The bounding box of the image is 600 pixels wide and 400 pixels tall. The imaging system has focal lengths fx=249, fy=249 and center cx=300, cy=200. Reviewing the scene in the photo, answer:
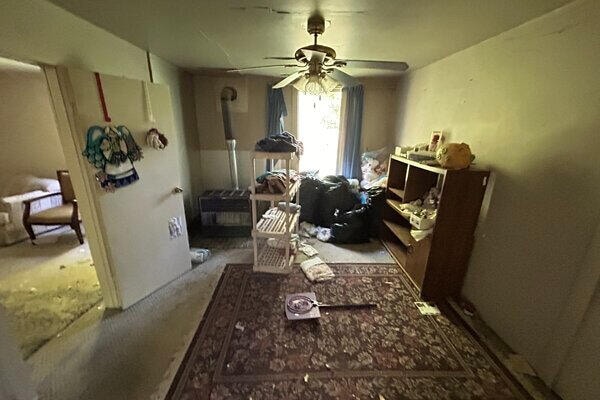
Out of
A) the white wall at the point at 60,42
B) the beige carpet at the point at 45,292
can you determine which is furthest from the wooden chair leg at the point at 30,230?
the white wall at the point at 60,42

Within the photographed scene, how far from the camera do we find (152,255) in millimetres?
2135

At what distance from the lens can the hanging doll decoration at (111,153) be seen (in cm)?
164

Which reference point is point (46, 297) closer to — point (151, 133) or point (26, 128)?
point (151, 133)

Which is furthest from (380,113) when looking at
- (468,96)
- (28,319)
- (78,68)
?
(28,319)

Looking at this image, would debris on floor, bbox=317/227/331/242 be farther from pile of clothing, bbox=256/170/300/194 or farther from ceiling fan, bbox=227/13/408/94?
ceiling fan, bbox=227/13/408/94

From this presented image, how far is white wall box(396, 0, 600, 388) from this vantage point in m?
1.26

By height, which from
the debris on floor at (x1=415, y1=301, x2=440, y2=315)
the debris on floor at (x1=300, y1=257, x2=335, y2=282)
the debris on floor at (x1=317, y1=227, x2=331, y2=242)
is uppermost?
the debris on floor at (x1=317, y1=227, x2=331, y2=242)

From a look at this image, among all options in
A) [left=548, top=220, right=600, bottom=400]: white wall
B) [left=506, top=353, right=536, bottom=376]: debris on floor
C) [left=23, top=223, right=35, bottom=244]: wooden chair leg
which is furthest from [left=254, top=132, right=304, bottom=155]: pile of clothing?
[left=23, top=223, right=35, bottom=244]: wooden chair leg

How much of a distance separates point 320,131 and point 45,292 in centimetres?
360

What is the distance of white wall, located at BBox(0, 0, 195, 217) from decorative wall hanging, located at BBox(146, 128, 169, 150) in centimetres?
52

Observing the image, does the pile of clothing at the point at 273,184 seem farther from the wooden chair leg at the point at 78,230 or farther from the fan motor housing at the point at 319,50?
the wooden chair leg at the point at 78,230

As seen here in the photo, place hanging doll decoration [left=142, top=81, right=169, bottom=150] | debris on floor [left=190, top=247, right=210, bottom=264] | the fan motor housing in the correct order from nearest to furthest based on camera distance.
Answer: the fan motor housing → hanging doll decoration [left=142, top=81, right=169, bottom=150] → debris on floor [left=190, top=247, right=210, bottom=264]

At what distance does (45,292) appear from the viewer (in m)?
2.14

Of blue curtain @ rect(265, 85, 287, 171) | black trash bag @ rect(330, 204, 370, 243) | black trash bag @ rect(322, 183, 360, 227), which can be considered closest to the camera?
black trash bag @ rect(330, 204, 370, 243)
